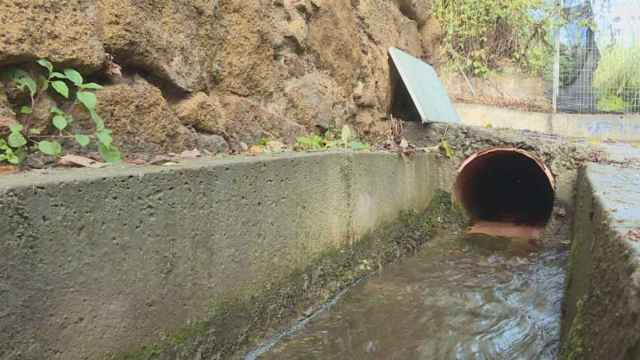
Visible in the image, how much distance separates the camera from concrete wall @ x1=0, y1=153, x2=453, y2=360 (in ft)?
4.52

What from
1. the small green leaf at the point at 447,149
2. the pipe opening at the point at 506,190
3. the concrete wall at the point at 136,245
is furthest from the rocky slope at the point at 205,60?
the pipe opening at the point at 506,190

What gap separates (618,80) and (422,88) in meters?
7.22

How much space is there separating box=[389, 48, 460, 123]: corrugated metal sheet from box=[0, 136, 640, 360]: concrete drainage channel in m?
2.33

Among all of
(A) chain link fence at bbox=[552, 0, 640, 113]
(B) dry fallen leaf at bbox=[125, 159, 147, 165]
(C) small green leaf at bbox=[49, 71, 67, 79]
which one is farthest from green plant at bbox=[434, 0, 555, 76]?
(C) small green leaf at bbox=[49, 71, 67, 79]

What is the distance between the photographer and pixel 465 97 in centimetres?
1200

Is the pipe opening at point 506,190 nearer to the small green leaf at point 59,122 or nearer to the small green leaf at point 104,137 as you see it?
the small green leaf at point 104,137

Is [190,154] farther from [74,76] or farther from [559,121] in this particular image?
[559,121]

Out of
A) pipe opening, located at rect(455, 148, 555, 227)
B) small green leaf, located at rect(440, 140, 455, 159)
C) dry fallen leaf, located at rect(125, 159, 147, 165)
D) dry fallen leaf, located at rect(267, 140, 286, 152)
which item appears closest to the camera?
dry fallen leaf, located at rect(125, 159, 147, 165)

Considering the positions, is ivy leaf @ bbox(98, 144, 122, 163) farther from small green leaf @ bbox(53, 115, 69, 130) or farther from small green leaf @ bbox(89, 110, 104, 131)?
small green leaf @ bbox(53, 115, 69, 130)

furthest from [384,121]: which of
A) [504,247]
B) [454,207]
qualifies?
[504,247]

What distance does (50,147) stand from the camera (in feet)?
6.15

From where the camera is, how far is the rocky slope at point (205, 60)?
79.0 inches

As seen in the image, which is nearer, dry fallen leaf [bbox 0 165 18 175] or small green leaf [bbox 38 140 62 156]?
dry fallen leaf [bbox 0 165 18 175]

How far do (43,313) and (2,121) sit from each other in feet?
2.40
